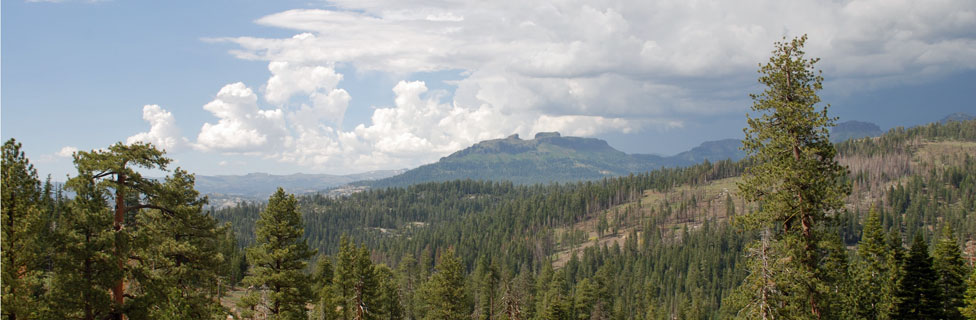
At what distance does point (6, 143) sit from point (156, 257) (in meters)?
7.67

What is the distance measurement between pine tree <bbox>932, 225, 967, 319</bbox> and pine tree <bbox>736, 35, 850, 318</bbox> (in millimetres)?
21371

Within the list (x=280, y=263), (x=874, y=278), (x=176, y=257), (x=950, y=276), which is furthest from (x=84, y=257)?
(x=950, y=276)

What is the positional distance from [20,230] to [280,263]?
13.1 meters

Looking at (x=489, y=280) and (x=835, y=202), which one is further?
(x=489, y=280)

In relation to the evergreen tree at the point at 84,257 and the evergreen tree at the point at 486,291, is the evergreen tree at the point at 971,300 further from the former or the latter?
the evergreen tree at the point at 486,291

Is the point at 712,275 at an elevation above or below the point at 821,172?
below

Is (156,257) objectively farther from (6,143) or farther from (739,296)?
(739,296)

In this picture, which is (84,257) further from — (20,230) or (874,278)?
(874,278)

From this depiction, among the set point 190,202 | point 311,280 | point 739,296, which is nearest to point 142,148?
point 190,202

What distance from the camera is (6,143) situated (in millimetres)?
21469

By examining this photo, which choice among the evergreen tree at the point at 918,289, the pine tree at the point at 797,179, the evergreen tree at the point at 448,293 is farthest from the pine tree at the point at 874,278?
the evergreen tree at the point at 448,293

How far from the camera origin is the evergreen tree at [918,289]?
35.9 meters

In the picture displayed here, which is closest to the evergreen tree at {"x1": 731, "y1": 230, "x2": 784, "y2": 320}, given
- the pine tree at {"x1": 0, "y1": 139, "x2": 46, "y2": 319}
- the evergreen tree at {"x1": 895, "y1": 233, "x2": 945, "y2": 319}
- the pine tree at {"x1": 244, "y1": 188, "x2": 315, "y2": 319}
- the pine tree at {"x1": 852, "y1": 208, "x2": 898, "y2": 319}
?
the evergreen tree at {"x1": 895, "y1": 233, "x2": 945, "y2": 319}

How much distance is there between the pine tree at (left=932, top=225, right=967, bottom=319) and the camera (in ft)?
119
